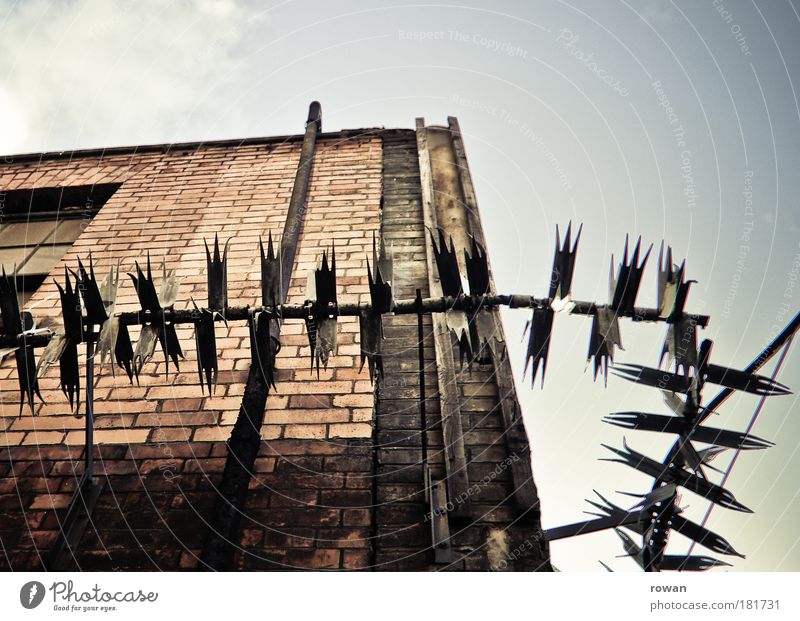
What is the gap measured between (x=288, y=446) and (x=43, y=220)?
3393mm

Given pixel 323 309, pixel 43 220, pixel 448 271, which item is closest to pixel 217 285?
pixel 323 309

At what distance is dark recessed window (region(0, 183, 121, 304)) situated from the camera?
12.4 ft

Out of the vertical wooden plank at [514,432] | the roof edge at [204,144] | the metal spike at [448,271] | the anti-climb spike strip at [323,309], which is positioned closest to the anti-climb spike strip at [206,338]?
the anti-climb spike strip at [323,309]

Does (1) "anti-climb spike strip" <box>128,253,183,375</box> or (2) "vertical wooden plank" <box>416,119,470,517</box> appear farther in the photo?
(2) "vertical wooden plank" <box>416,119,470,517</box>

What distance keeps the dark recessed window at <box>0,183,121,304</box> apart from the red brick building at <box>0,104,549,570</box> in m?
0.60

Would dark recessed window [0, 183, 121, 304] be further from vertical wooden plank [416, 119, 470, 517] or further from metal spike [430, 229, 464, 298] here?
metal spike [430, 229, 464, 298]

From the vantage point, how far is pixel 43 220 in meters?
4.08

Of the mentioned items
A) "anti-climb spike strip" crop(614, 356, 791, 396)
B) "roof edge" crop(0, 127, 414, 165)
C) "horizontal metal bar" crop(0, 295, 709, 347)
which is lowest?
"anti-climb spike strip" crop(614, 356, 791, 396)

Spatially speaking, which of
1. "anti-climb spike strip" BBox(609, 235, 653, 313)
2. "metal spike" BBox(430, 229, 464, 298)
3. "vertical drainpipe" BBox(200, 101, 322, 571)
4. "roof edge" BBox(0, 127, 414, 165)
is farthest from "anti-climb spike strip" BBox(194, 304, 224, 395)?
"roof edge" BBox(0, 127, 414, 165)

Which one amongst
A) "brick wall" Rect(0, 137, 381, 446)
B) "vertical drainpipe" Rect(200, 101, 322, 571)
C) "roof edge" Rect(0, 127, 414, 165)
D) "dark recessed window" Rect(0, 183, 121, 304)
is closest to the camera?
"vertical drainpipe" Rect(200, 101, 322, 571)

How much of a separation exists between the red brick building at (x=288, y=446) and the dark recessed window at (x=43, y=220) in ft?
1.98

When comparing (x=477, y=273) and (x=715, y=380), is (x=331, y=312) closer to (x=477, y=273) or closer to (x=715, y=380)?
(x=477, y=273)

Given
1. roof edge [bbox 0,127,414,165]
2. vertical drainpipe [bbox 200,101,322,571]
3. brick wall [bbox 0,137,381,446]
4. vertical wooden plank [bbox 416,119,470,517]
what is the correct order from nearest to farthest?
vertical drainpipe [bbox 200,101,322,571] → vertical wooden plank [bbox 416,119,470,517] → brick wall [bbox 0,137,381,446] → roof edge [bbox 0,127,414,165]

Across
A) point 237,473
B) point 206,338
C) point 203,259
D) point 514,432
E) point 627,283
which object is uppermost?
point 203,259
